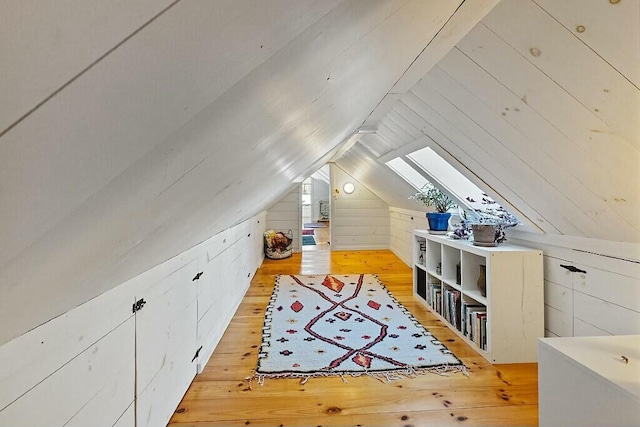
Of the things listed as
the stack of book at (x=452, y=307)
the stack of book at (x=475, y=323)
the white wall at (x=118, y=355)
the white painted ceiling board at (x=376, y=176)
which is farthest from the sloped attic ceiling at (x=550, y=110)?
the white painted ceiling board at (x=376, y=176)

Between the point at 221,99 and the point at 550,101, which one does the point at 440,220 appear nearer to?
the point at 550,101

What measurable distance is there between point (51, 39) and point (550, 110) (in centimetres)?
150

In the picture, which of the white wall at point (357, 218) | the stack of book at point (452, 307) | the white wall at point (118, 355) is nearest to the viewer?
the white wall at point (118, 355)

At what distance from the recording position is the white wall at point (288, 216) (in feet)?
21.2

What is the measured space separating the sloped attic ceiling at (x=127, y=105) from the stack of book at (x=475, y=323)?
2.06m

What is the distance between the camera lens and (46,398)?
0.80 metres

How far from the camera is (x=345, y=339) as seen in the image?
2.52 metres

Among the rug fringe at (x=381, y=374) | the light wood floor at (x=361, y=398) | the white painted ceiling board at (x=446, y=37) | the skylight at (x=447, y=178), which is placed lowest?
the light wood floor at (x=361, y=398)

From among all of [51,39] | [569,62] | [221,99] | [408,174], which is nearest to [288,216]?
[408,174]

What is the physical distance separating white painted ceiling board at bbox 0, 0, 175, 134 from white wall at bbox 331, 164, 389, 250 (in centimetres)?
638

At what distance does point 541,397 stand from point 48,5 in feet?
5.33

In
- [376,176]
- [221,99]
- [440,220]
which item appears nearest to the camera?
[221,99]

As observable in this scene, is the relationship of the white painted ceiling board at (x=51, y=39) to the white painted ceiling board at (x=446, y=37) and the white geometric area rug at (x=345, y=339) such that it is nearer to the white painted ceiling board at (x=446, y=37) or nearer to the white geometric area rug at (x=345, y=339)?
the white painted ceiling board at (x=446, y=37)

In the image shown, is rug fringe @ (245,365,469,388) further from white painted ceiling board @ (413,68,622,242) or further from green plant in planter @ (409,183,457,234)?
green plant in planter @ (409,183,457,234)
